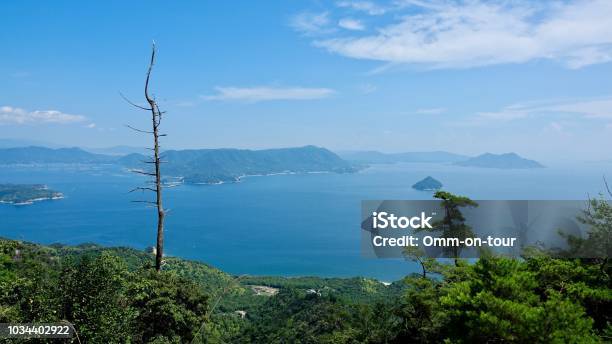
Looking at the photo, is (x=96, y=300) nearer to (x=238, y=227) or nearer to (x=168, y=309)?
(x=168, y=309)

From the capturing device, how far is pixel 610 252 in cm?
834

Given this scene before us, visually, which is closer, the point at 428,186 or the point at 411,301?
the point at 411,301

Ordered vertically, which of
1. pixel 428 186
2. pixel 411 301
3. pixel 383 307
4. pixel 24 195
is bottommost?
pixel 24 195

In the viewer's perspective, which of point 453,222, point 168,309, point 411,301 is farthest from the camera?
point 453,222

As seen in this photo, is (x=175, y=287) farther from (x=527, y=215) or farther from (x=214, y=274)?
(x=214, y=274)

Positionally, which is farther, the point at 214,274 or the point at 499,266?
the point at 214,274

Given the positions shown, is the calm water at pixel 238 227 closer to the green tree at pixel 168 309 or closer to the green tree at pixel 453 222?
the green tree at pixel 453 222

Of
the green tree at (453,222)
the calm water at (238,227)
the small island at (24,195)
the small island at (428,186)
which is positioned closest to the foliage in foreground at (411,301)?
the green tree at (453,222)

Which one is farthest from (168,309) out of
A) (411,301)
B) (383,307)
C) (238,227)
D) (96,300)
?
(238,227)

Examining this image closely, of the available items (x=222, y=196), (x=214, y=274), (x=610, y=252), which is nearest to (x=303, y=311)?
(x=214, y=274)

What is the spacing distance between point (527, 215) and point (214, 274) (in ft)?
Answer: 147

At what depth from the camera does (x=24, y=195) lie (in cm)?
11750

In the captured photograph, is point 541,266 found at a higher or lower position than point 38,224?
higher

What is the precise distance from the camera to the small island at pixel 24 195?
375 ft
